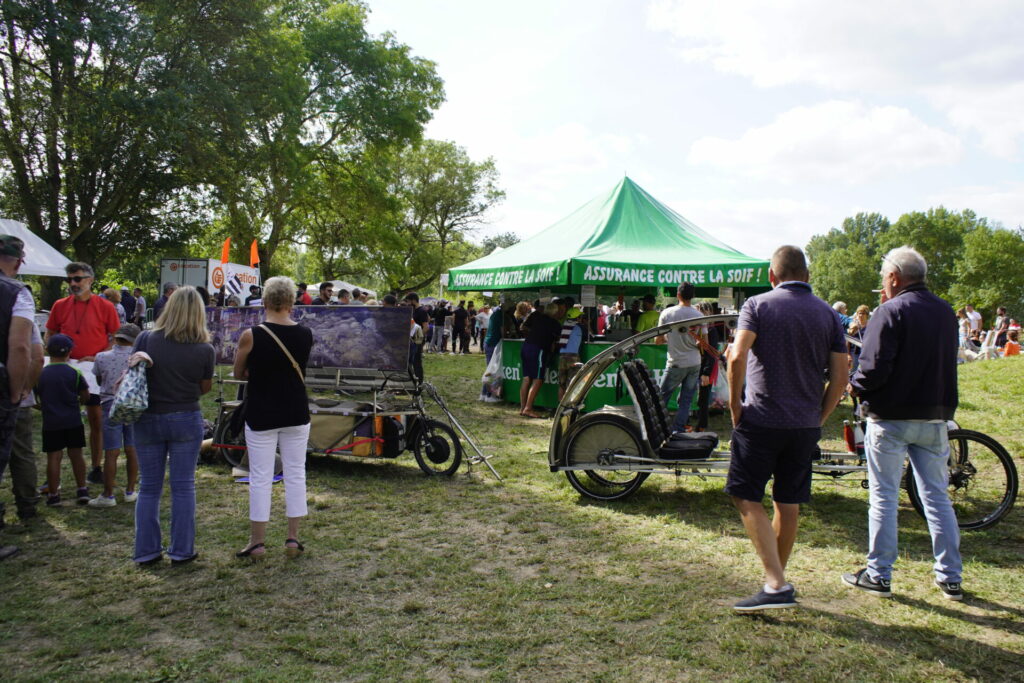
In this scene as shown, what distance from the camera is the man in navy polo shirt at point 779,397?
3510mm

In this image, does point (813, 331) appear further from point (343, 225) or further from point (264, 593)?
point (343, 225)

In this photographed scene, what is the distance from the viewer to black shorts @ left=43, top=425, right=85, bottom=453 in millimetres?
5363

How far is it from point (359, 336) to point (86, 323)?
246cm

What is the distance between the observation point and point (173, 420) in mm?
4242

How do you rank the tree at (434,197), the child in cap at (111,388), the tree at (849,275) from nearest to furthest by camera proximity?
1. the child in cap at (111,388)
2. the tree at (434,197)
3. the tree at (849,275)

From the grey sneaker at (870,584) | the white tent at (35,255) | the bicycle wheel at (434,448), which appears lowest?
the grey sneaker at (870,584)

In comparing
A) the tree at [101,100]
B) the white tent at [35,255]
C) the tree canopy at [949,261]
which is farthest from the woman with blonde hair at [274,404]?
the tree canopy at [949,261]

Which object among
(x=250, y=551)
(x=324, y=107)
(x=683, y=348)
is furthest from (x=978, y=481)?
(x=324, y=107)

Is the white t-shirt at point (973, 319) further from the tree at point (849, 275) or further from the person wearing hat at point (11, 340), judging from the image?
the tree at point (849, 275)

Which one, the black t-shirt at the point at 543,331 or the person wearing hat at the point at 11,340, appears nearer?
the person wearing hat at the point at 11,340

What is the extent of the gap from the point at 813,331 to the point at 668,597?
5.40 feet

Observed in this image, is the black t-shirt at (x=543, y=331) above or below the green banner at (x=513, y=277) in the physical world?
below

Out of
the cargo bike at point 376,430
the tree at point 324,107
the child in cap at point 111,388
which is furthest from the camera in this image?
the tree at point 324,107

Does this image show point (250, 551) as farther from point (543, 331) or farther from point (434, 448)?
point (543, 331)
